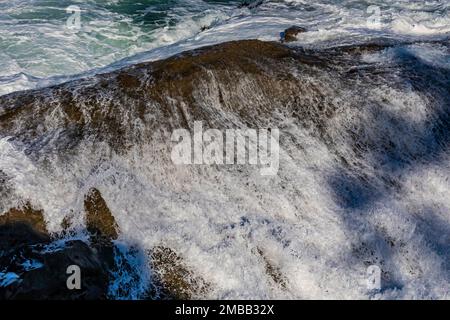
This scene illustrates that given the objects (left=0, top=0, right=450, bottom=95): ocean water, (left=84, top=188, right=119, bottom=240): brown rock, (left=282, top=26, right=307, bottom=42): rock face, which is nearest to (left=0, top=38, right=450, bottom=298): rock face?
(left=84, top=188, right=119, bottom=240): brown rock

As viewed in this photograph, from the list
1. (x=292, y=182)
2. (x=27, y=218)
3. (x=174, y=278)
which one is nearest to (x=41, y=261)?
(x=27, y=218)

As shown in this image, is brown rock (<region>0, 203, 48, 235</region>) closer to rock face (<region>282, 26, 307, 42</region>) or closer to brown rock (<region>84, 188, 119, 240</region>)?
brown rock (<region>84, 188, 119, 240</region>)

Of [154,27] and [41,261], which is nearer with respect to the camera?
[41,261]

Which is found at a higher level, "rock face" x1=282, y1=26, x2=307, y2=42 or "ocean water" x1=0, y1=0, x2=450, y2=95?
"rock face" x1=282, y1=26, x2=307, y2=42

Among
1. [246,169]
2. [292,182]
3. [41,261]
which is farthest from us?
[246,169]

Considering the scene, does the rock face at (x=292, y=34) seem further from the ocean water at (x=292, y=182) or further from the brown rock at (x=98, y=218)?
the brown rock at (x=98, y=218)

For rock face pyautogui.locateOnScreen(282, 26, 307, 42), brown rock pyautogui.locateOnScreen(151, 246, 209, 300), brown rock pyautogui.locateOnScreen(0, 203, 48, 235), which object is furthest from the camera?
rock face pyautogui.locateOnScreen(282, 26, 307, 42)

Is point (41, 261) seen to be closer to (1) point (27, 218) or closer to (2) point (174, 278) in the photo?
(1) point (27, 218)

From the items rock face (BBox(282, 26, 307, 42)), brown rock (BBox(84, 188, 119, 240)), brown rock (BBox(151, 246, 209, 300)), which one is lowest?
brown rock (BBox(151, 246, 209, 300))
